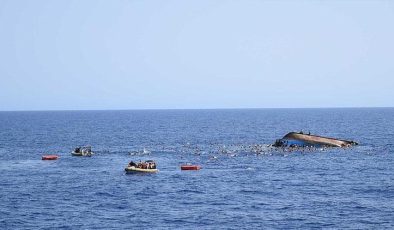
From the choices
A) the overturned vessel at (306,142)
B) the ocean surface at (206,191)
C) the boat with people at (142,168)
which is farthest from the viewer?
the overturned vessel at (306,142)

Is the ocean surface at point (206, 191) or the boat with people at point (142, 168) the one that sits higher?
the boat with people at point (142, 168)

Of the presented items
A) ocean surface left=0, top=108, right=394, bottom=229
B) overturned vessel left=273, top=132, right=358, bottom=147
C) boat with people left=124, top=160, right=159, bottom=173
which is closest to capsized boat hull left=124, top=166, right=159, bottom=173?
boat with people left=124, top=160, right=159, bottom=173

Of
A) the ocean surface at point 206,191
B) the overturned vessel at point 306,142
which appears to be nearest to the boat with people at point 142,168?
the ocean surface at point 206,191

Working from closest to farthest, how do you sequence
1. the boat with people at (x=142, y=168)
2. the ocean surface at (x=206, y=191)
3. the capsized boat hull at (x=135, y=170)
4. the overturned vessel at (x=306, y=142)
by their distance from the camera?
the ocean surface at (x=206, y=191) < the capsized boat hull at (x=135, y=170) < the boat with people at (x=142, y=168) < the overturned vessel at (x=306, y=142)

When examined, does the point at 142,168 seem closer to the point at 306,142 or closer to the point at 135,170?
the point at 135,170

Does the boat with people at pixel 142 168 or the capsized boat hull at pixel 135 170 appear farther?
the boat with people at pixel 142 168

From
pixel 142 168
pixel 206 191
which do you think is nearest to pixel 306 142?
pixel 142 168

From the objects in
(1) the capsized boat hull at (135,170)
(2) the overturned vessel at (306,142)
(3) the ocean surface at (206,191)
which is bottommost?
(3) the ocean surface at (206,191)

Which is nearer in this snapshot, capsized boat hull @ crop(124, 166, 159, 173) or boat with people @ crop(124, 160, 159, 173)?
capsized boat hull @ crop(124, 166, 159, 173)

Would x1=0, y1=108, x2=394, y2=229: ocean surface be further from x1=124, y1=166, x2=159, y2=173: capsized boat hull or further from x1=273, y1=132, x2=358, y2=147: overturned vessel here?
x1=273, y1=132, x2=358, y2=147: overturned vessel

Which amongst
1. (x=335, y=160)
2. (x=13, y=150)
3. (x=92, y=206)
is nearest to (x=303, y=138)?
(x=335, y=160)

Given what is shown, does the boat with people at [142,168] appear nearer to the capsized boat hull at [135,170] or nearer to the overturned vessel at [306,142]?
the capsized boat hull at [135,170]

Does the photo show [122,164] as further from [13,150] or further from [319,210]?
[319,210]

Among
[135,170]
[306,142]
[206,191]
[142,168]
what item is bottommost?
[206,191]
